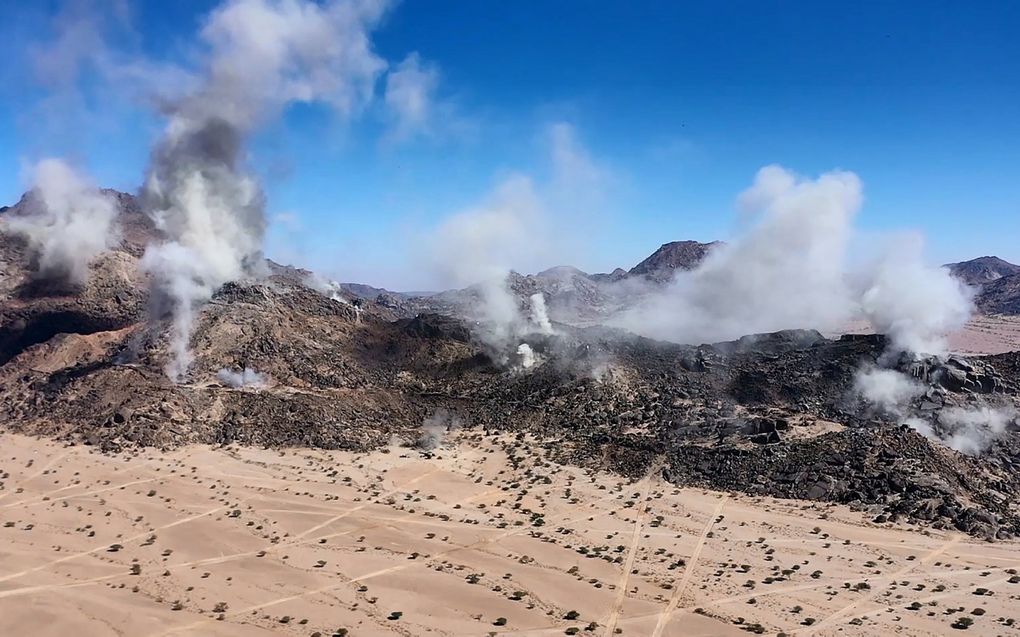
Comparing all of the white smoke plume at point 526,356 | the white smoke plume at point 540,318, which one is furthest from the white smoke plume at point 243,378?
the white smoke plume at point 540,318

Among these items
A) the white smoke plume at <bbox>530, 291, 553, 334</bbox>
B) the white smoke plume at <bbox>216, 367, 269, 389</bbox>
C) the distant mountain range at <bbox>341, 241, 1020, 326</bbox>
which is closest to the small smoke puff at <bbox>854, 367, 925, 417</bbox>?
the white smoke plume at <bbox>530, 291, 553, 334</bbox>

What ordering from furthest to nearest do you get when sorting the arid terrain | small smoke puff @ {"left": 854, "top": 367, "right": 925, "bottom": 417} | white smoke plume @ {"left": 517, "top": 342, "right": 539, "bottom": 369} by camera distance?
white smoke plume @ {"left": 517, "top": 342, "right": 539, "bottom": 369}
small smoke puff @ {"left": 854, "top": 367, "right": 925, "bottom": 417}
the arid terrain

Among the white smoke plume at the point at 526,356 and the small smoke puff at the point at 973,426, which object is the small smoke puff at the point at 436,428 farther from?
the small smoke puff at the point at 973,426

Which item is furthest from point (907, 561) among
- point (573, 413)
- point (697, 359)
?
point (697, 359)

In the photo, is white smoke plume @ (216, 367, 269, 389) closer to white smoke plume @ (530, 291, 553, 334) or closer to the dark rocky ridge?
the dark rocky ridge

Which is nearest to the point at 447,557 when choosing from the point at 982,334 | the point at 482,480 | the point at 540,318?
the point at 482,480

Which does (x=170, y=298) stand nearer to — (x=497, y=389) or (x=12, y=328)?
(x=12, y=328)

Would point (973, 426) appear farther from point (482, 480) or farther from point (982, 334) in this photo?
point (982, 334)
